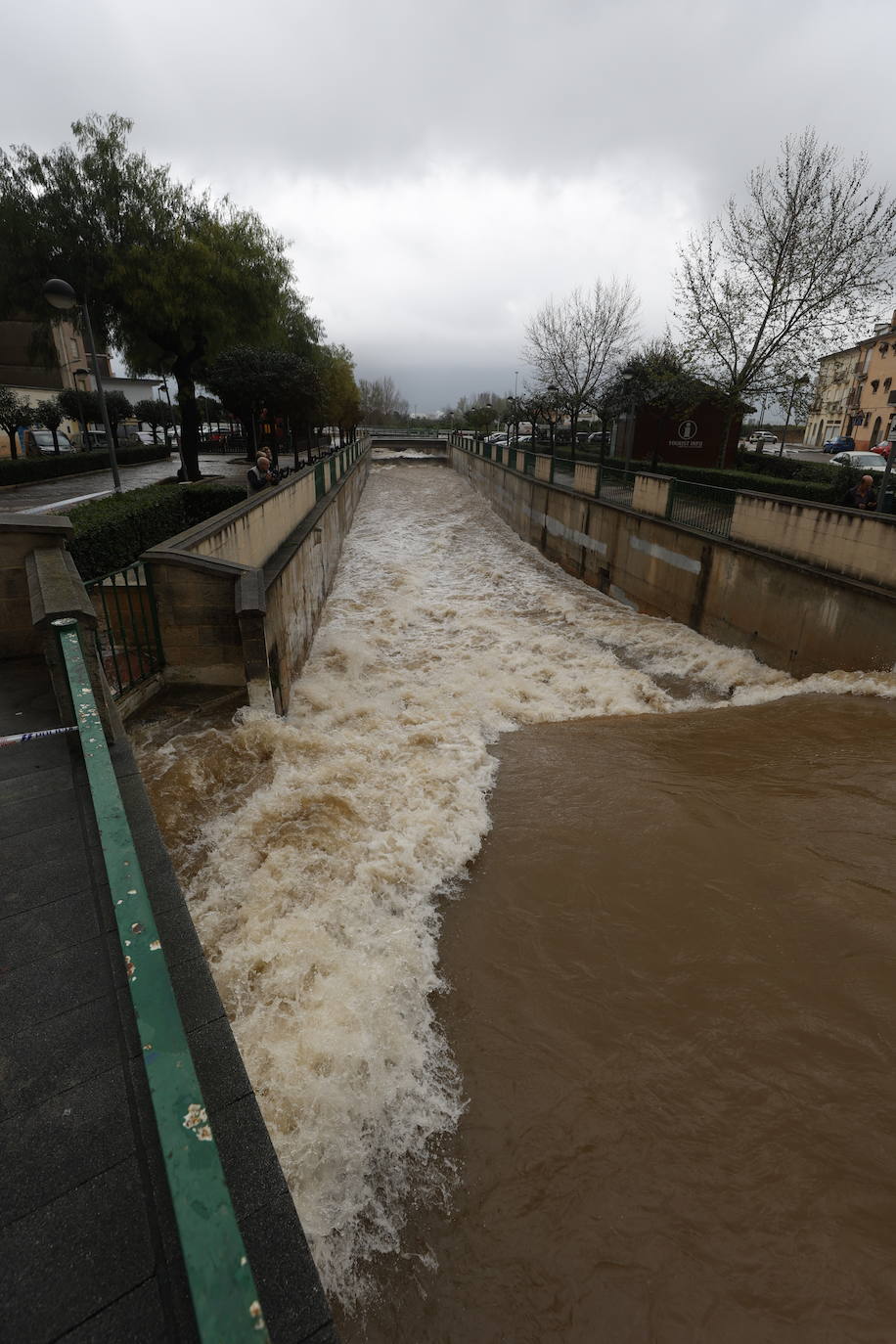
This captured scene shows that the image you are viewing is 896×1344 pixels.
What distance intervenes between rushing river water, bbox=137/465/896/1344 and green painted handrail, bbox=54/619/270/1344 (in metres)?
1.98

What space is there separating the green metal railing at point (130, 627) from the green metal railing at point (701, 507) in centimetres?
966

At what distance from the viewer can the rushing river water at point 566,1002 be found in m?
2.78

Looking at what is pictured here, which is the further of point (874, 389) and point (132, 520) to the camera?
point (874, 389)

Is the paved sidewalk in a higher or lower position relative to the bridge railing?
lower

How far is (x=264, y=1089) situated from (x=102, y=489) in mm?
22463

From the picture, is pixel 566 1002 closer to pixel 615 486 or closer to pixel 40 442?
pixel 615 486

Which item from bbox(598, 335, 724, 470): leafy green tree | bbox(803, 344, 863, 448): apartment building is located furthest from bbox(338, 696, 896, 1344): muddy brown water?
bbox(803, 344, 863, 448): apartment building

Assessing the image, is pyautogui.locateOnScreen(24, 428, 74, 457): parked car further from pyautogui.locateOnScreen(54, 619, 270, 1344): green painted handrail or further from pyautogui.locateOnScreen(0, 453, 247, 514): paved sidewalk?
pyautogui.locateOnScreen(54, 619, 270, 1344): green painted handrail

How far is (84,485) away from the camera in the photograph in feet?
75.4

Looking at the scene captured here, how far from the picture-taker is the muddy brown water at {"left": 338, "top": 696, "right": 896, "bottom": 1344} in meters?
2.69

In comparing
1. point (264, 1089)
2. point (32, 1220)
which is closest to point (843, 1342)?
point (264, 1089)

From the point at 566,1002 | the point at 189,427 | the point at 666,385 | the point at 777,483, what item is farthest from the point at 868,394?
the point at 566,1002

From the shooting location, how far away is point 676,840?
555cm

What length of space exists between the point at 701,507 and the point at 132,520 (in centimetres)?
1023
